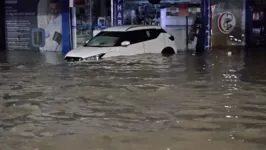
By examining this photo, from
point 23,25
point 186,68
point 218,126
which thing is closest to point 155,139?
point 218,126

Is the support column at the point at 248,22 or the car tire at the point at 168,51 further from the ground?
the support column at the point at 248,22

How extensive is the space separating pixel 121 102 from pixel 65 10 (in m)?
15.0

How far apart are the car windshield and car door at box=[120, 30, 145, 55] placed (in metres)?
0.27

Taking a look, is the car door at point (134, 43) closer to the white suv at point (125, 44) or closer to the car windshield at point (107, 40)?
the white suv at point (125, 44)

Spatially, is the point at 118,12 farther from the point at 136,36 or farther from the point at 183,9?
the point at 136,36

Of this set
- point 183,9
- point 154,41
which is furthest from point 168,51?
point 183,9

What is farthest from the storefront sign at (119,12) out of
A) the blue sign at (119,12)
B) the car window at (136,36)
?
the car window at (136,36)

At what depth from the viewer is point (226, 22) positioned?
2336cm

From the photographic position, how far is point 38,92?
10531 millimetres

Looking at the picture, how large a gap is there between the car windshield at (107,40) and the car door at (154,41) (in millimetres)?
960

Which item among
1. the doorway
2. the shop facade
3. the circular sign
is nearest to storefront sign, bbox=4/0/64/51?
the shop facade

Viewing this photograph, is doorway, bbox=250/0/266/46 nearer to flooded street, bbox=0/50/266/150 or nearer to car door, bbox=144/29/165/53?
car door, bbox=144/29/165/53

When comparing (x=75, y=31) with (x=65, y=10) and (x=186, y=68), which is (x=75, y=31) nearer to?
(x=65, y=10)

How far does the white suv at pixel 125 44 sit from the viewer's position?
53.0 ft
